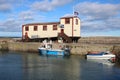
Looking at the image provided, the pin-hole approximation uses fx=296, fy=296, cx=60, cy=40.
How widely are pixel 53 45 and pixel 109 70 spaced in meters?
24.5

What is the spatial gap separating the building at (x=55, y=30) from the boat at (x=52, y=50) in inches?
171

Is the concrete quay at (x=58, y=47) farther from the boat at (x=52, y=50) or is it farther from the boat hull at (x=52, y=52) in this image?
the boat hull at (x=52, y=52)

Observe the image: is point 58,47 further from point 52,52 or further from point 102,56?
point 102,56

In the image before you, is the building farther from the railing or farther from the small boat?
the small boat

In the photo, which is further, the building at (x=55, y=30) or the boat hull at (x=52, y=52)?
the building at (x=55, y=30)

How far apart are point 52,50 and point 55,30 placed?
7917 mm

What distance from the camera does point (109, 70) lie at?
36312 mm

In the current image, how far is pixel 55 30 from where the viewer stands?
→ 63.7 meters

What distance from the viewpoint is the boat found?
181 feet

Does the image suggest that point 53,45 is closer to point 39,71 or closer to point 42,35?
point 42,35

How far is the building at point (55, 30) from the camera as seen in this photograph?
200 ft

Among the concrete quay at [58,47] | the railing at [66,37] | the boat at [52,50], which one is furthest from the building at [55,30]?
the boat at [52,50]

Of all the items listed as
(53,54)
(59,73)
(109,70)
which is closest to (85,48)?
(53,54)

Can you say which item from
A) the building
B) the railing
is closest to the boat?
the railing
